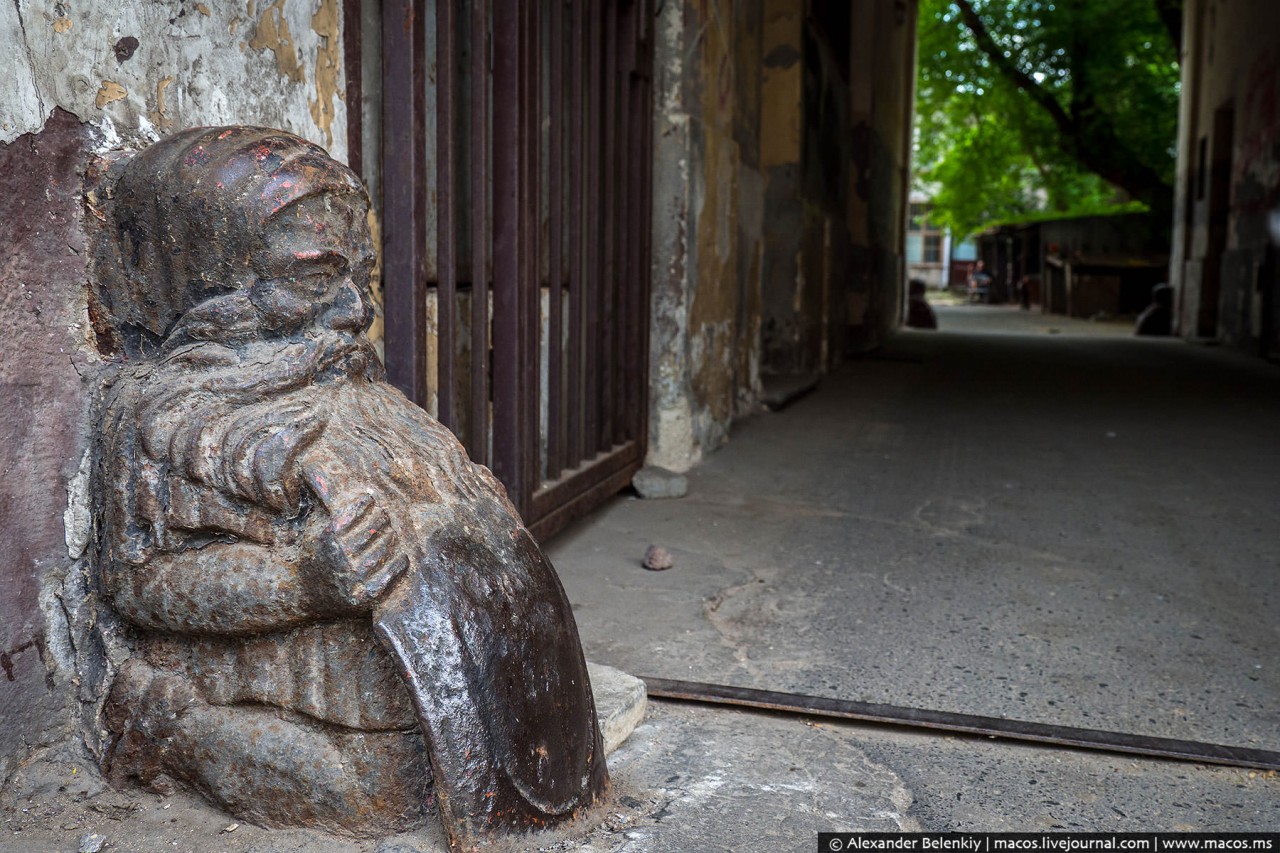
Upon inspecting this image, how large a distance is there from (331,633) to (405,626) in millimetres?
129

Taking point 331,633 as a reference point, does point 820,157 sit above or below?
above

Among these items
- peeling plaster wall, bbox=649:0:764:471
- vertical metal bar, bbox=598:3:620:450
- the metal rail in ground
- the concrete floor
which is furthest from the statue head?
peeling plaster wall, bbox=649:0:764:471

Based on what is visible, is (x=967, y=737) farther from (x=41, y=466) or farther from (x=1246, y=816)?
(x=41, y=466)

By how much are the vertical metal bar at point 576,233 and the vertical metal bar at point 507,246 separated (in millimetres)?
498

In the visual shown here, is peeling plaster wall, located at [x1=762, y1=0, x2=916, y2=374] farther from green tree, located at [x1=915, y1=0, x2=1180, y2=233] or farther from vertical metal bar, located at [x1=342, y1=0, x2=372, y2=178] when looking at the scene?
green tree, located at [x1=915, y1=0, x2=1180, y2=233]

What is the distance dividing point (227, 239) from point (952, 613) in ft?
6.61

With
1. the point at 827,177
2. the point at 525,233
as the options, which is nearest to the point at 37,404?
the point at 525,233

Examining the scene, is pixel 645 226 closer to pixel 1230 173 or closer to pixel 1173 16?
pixel 1230 173

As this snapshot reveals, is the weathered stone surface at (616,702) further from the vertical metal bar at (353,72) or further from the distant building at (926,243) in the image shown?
the distant building at (926,243)

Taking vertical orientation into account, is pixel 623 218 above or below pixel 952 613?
above

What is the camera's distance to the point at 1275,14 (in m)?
10.1

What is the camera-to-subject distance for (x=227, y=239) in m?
1.55

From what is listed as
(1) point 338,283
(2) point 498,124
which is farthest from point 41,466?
(2) point 498,124

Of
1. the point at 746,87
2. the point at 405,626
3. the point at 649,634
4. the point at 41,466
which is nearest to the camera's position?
the point at 405,626
